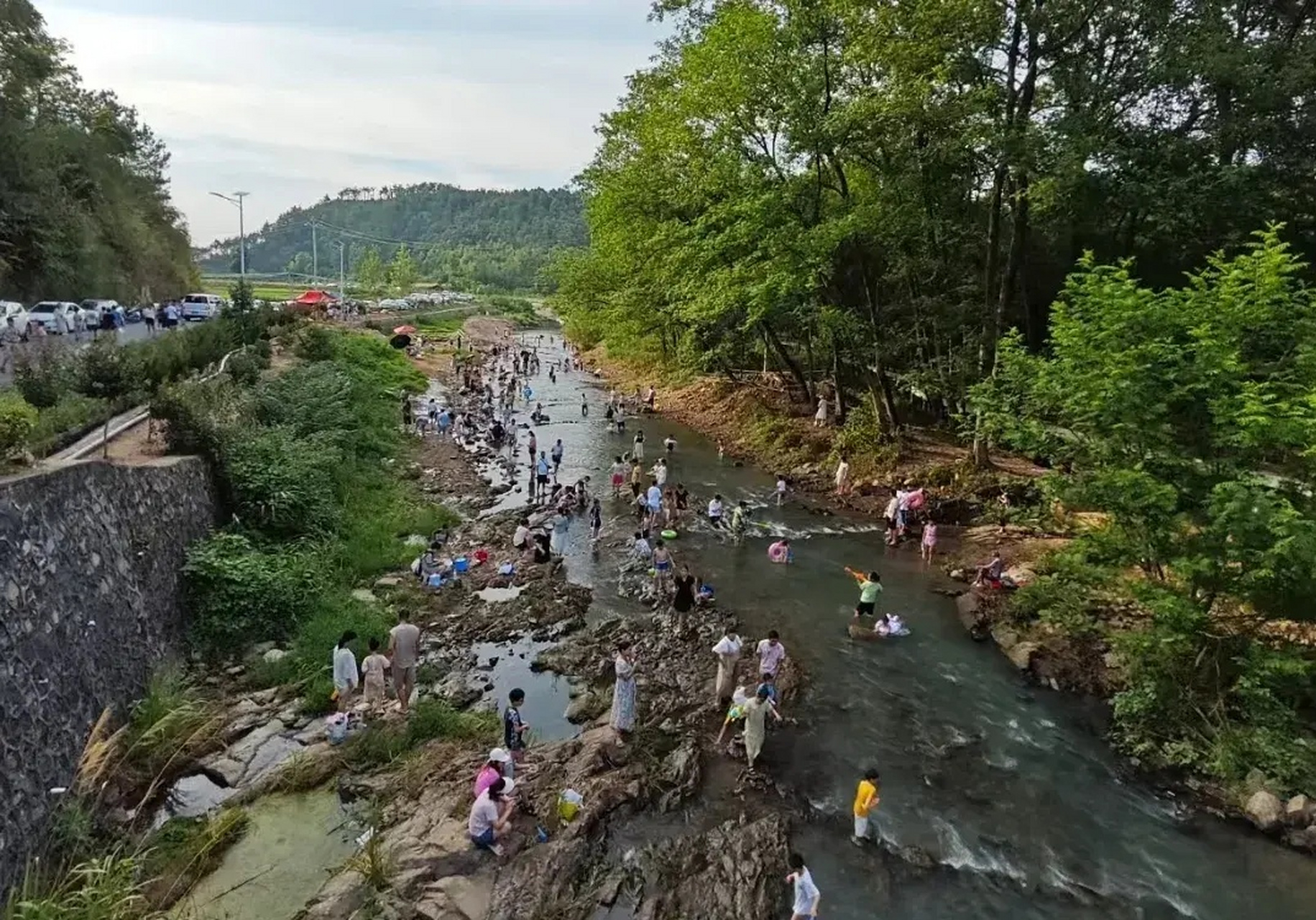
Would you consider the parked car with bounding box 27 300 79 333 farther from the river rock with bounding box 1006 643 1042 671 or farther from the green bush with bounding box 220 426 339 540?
the river rock with bounding box 1006 643 1042 671

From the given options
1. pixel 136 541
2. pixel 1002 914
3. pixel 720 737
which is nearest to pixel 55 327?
pixel 136 541

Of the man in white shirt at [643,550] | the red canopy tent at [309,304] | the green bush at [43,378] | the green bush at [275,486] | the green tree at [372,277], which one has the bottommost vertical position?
the man in white shirt at [643,550]

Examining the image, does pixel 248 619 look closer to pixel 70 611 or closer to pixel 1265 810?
pixel 70 611

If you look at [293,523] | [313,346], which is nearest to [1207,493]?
[293,523]

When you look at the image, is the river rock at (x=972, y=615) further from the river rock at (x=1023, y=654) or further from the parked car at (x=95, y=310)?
the parked car at (x=95, y=310)

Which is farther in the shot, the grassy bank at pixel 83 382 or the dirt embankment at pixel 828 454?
the dirt embankment at pixel 828 454

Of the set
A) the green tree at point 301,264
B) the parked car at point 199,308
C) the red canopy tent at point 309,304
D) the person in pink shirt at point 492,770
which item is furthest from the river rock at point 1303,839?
the green tree at point 301,264
